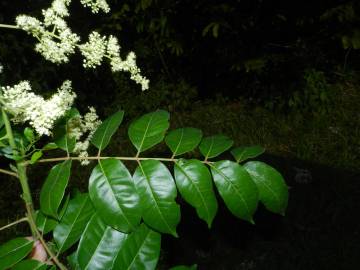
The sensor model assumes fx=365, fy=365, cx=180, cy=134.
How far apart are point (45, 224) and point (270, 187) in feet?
2.20

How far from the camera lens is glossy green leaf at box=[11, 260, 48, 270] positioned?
0.98 m

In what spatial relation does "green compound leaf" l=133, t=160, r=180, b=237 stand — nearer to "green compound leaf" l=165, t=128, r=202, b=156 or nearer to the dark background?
"green compound leaf" l=165, t=128, r=202, b=156

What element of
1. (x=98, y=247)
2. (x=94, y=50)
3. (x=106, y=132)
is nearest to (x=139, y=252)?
(x=98, y=247)

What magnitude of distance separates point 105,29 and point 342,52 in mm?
3451

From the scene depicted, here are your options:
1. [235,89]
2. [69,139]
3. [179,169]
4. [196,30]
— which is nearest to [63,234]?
[69,139]

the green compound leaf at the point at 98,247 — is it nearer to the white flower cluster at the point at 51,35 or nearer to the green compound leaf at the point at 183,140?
the green compound leaf at the point at 183,140

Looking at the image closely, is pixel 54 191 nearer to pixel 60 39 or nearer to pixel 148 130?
pixel 148 130

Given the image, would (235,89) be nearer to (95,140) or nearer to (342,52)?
(342,52)

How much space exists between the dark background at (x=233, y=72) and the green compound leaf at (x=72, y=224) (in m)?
1.81

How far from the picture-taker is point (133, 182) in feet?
3.08

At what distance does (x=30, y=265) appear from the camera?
3.23 feet

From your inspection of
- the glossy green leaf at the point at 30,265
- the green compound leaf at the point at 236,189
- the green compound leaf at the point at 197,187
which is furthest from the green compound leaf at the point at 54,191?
the green compound leaf at the point at 236,189

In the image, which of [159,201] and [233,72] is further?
[233,72]

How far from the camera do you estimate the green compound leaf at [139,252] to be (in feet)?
3.31
